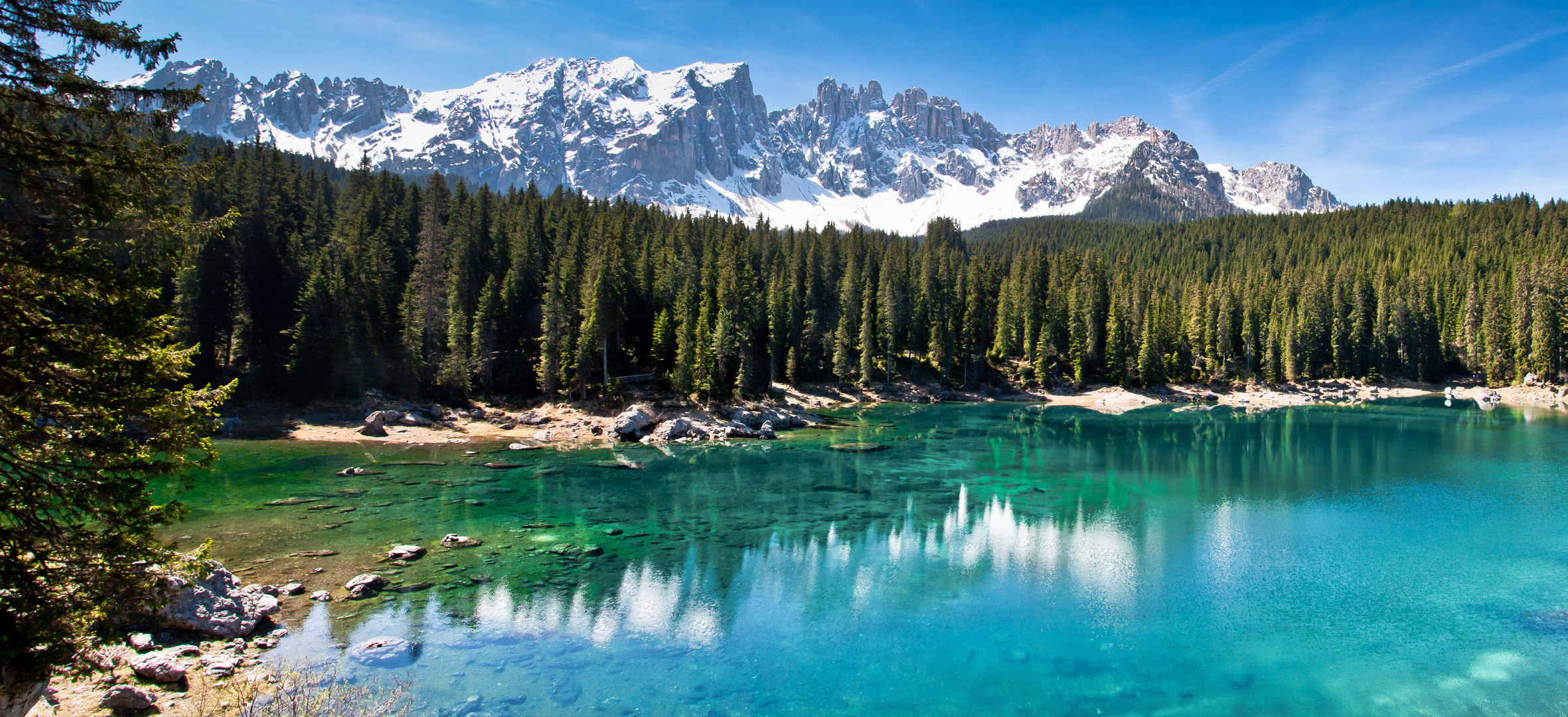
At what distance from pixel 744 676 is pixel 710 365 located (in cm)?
4498

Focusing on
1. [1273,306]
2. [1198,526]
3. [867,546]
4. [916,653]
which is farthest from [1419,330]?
[916,653]

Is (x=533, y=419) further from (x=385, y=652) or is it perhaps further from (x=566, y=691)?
(x=566, y=691)

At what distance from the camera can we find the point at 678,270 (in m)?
71.1

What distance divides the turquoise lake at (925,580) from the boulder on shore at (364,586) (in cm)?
67

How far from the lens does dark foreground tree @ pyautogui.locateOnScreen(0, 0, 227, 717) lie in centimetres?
913

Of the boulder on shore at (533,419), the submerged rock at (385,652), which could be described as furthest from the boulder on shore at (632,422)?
the submerged rock at (385,652)

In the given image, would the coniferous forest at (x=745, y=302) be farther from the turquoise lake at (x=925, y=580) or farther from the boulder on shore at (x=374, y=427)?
the turquoise lake at (x=925, y=580)

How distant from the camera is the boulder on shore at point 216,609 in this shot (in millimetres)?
16672

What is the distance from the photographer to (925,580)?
24.3 meters

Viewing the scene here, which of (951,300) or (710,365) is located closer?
(710,365)

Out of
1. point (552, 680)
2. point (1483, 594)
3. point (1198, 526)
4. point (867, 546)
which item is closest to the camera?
point (552, 680)

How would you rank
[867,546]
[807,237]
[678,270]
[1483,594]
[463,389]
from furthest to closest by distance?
[807,237]
[678,270]
[463,389]
[867,546]
[1483,594]

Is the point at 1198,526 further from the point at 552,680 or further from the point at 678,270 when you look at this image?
the point at 678,270

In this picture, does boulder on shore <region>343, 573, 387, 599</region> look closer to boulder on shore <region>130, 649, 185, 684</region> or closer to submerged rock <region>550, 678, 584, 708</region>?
boulder on shore <region>130, 649, 185, 684</region>
